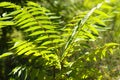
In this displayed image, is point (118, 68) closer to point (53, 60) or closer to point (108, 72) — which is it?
point (108, 72)

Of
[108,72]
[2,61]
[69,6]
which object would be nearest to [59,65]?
[108,72]

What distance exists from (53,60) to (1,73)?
0.98 m

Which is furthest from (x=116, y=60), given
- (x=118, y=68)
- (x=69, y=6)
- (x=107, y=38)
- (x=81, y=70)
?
(x=69, y=6)

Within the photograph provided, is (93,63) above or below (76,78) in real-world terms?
below

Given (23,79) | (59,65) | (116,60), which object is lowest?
(116,60)

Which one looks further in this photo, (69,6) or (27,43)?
(69,6)

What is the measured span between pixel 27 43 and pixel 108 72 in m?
0.85

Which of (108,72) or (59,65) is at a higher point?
(59,65)

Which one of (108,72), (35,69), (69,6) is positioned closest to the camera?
(35,69)

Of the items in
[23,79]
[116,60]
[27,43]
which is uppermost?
[27,43]

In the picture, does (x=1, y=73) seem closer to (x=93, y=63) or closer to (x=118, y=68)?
(x=93, y=63)

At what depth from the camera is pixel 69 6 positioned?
372 centimetres

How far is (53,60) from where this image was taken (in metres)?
2.22

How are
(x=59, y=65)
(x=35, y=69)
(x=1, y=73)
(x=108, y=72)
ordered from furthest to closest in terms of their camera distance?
(x=1, y=73), (x=108, y=72), (x=35, y=69), (x=59, y=65)
